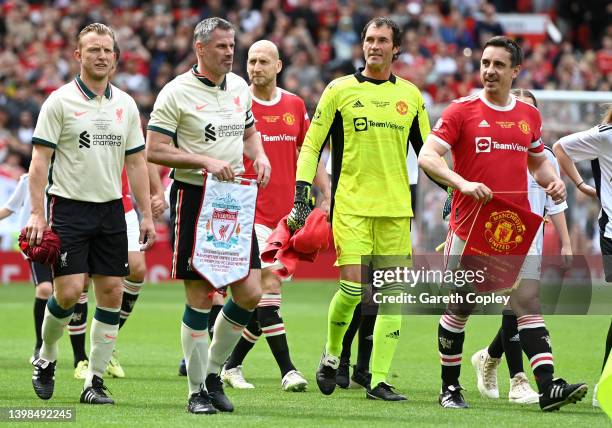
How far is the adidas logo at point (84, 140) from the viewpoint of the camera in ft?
26.4

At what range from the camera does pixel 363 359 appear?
31.4 feet

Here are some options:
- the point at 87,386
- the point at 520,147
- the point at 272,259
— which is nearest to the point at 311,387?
the point at 272,259

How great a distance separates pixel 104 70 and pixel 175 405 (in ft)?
7.49

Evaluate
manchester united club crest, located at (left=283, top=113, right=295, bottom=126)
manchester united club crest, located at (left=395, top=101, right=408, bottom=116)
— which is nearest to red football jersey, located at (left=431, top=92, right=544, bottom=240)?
manchester united club crest, located at (left=395, top=101, right=408, bottom=116)

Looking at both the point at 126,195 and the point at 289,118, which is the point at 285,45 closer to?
the point at 126,195

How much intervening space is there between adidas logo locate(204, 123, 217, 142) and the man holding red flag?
4.56 feet

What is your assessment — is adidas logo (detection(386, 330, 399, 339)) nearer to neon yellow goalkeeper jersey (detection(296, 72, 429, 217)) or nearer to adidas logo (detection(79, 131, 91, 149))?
neon yellow goalkeeper jersey (detection(296, 72, 429, 217))

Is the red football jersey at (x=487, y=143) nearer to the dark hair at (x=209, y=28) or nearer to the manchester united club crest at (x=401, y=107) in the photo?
the manchester united club crest at (x=401, y=107)

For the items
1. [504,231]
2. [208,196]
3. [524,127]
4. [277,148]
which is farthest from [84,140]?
[524,127]

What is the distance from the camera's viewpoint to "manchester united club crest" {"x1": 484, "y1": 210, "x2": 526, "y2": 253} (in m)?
8.07

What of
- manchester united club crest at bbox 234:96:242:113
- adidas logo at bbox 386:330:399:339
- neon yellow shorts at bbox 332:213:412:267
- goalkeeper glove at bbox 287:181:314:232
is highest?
manchester united club crest at bbox 234:96:242:113

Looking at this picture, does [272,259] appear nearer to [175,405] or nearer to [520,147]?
[175,405]

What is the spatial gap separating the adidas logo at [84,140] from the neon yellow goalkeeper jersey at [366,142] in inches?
64.2

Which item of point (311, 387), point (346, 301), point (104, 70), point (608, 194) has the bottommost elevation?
point (311, 387)
